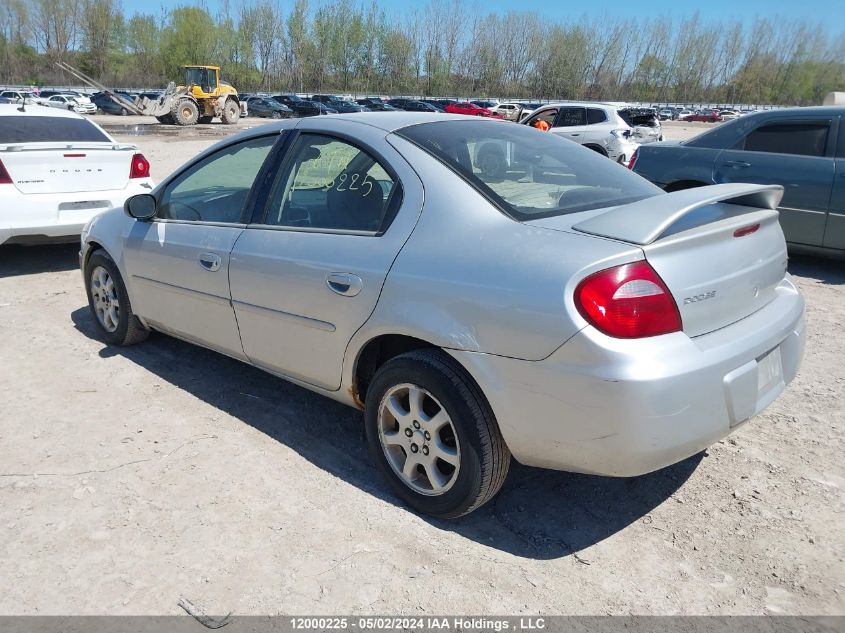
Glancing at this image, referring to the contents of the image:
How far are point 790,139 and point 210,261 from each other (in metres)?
6.02

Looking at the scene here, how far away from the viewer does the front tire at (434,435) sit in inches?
101

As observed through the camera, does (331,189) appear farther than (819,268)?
No

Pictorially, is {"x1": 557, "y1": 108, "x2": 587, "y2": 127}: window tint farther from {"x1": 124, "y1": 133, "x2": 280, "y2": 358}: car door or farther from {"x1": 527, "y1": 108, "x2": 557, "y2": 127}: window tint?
{"x1": 124, "y1": 133, "x2": 280, "y2": 358}: car door

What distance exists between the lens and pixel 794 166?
6.73m

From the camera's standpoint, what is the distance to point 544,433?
2.41 m

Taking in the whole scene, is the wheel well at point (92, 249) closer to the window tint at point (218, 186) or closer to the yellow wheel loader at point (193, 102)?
the window tint at point (218, 186)

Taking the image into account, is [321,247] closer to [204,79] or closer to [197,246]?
[197,246]

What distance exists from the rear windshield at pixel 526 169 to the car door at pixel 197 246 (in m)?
1.02

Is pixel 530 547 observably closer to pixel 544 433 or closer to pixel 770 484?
pixel 544 433

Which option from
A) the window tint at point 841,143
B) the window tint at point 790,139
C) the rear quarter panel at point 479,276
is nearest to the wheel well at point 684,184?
the window tint at point 790,139

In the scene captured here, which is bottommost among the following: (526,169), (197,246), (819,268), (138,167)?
(819,268)

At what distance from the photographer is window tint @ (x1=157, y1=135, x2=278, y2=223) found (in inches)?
143

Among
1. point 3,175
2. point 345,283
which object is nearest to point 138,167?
point 3,175

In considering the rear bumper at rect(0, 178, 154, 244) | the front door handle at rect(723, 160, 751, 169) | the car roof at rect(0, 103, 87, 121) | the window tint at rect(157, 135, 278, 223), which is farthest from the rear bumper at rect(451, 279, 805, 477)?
the car roof at rect(0, 103, 87, 121)
